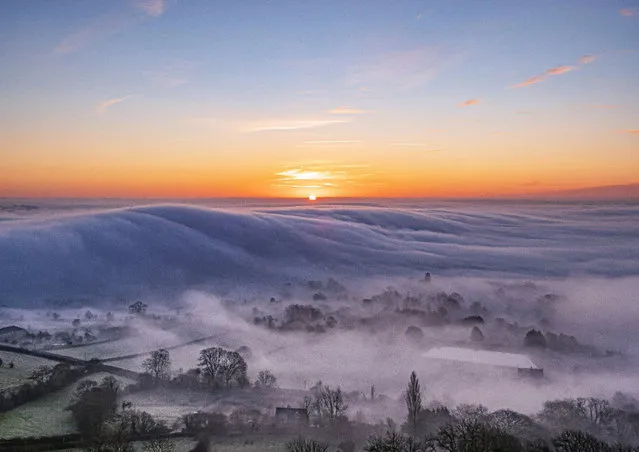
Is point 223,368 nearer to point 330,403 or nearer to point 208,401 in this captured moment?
point 208,401

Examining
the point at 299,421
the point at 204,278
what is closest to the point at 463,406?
the point at 299,421


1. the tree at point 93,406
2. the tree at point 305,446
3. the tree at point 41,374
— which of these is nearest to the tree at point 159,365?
the tree at point 93,406

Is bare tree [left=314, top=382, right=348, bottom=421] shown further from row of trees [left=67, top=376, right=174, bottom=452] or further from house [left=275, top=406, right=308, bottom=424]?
row of trees [left=67, top=376, right=174, bottom=452]

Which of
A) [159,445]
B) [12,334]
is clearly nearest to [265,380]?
[159,445]

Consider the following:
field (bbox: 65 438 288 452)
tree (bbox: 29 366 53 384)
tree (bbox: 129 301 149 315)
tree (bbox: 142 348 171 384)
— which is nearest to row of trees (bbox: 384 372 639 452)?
field (bbox: 65 438 288 452)

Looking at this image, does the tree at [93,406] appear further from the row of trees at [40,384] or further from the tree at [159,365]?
the tree at [159,365]

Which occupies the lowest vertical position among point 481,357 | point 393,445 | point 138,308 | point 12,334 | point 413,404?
point 138,308
